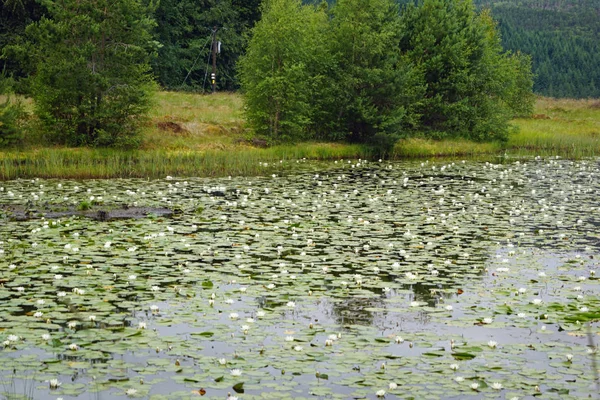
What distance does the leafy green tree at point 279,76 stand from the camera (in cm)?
4153

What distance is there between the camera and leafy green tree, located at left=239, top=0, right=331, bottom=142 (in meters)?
41.5

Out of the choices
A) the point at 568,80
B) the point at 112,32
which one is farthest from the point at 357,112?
the point at 568,80

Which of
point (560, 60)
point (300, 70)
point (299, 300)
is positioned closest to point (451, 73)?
point (300, 70)

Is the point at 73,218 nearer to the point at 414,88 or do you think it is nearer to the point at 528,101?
the point at 414,88

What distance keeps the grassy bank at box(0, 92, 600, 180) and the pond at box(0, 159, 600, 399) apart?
757cm

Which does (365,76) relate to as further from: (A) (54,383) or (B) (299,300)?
(A) (54,383)

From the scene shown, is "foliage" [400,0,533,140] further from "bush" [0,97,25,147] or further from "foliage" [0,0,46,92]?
"bush" [0,97,25,147]

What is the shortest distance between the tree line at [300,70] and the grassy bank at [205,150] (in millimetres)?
1419

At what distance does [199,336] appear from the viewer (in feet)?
32.8

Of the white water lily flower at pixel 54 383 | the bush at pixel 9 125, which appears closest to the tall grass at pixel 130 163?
the bush at pixel 9 125

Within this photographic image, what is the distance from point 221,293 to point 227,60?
6569 centimetres

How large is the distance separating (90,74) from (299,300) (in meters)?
25.4

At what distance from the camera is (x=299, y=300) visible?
11844 mm

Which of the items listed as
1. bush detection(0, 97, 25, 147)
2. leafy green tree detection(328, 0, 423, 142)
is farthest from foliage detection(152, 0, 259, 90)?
bush detection(0, 97, 25, 147)
